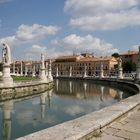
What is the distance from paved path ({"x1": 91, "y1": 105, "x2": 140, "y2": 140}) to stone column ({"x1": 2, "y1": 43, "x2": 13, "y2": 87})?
21.0m

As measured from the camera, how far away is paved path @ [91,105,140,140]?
562 centimetres

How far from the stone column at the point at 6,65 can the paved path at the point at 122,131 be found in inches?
828

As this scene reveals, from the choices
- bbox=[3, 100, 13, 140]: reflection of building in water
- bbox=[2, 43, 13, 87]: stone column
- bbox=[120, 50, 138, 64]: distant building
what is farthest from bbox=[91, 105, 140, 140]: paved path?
bbox=[120, 50, 138, 64]: distant building

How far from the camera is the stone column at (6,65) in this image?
88.7 feet

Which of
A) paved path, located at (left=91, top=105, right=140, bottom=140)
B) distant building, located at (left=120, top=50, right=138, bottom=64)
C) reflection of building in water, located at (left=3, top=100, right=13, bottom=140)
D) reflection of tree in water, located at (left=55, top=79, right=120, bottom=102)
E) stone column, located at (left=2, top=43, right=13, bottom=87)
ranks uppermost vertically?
distant building, located at (left=120, top=50, right=138, bottom=64)

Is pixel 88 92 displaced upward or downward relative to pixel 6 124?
downward

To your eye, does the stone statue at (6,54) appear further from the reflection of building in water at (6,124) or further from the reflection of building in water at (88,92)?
the reflection of building in water at (6,124)

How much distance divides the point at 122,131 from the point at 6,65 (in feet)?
74.4

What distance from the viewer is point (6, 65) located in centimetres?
2738

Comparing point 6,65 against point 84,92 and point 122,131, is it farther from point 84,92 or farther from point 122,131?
point 122,131

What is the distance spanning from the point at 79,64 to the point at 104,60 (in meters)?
13.0

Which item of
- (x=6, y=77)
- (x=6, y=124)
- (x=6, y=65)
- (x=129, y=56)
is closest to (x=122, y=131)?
(x=6, y=124)

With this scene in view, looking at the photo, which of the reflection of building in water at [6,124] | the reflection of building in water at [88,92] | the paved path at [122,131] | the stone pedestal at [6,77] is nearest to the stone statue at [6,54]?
the stone pedestal at [6,77]

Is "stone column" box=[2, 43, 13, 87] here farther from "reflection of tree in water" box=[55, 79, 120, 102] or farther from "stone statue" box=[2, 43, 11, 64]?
"reflection of tree in water" box=[55, 79, 120, 102]
